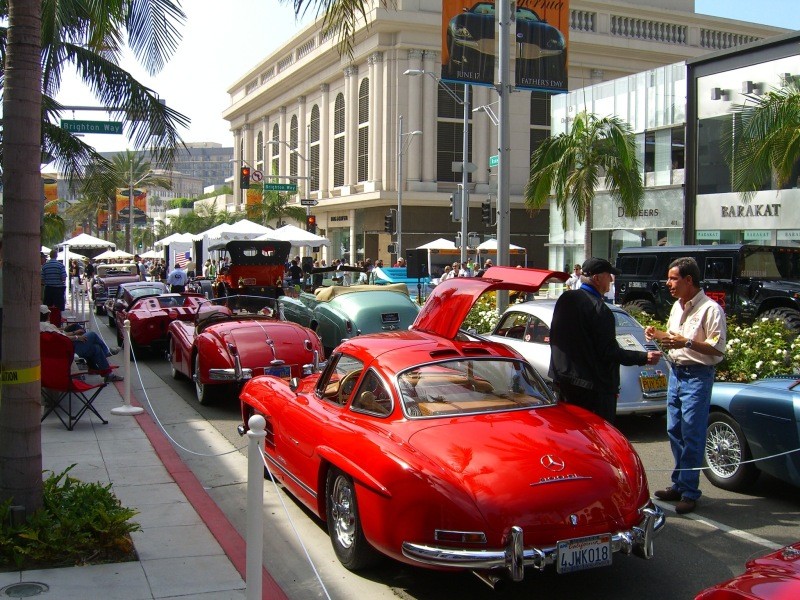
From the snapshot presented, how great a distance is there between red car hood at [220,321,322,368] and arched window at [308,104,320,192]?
166ft

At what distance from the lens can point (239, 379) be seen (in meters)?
10.6

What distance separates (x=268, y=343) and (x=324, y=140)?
49.6m

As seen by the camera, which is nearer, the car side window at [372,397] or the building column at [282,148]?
the car side window at [372,397]

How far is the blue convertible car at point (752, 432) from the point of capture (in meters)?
6.43

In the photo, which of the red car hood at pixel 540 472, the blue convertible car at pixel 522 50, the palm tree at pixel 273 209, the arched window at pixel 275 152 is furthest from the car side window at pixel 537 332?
the arched window at pixel 275 152

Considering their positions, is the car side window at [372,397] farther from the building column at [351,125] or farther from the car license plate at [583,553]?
the building column at [351,125]

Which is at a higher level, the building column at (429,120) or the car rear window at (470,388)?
the building column at (429,120)

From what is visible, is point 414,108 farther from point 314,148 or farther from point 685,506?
point 685,506

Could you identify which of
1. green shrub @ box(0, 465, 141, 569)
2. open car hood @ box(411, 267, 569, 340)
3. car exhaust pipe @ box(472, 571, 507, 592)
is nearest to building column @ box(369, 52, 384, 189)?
open car hood @ box(411, 267, 569, 340)

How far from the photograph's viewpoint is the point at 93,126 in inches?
672

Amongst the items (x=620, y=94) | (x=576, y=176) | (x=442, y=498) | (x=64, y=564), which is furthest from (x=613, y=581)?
(x=620, y=94)

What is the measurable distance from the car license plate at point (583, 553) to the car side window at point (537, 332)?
569cm

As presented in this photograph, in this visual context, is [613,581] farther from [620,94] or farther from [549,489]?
[620,94]

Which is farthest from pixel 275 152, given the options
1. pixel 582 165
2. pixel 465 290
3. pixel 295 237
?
pixel 465 290
